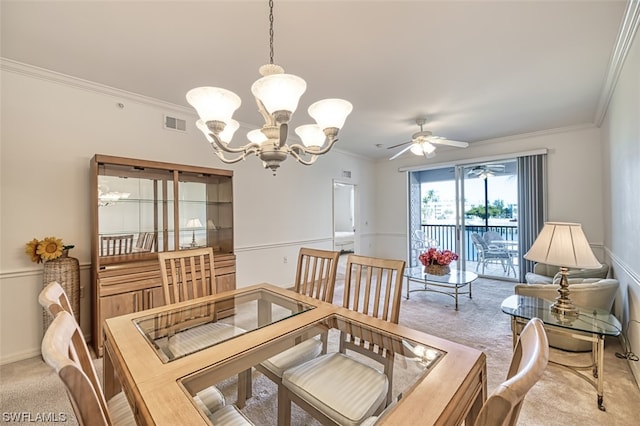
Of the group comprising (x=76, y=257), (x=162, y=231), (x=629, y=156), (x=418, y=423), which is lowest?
(x=418, y=423)

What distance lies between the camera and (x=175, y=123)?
3479 mm

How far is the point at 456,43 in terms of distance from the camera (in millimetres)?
2229

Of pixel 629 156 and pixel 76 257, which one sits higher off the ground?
pixel 629 156

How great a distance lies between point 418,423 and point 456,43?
8.47 ft

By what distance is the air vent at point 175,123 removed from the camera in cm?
341

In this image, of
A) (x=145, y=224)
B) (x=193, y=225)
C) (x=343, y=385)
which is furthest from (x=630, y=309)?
(x=145, y=224)

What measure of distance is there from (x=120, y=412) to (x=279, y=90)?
1657 mm

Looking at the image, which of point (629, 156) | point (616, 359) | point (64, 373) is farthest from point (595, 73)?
point (64, 373)

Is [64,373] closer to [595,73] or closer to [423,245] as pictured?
[595,73]

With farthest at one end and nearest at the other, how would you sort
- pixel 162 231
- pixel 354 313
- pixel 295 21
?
pixel 162 231 → pixel 295 21 → pixel 354 313

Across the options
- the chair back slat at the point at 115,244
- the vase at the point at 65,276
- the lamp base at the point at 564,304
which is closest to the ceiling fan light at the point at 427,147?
the lamp base at the point at 564,304

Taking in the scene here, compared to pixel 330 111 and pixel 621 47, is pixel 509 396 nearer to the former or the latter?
pixel 330 111

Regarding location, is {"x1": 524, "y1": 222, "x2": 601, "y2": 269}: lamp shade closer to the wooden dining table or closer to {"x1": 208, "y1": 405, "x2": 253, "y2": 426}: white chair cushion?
the wooden dining table

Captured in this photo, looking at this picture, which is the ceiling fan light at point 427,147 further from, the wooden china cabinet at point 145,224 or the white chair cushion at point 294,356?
the white chair cushion at point 294,356
